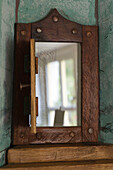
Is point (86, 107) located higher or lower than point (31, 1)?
lower

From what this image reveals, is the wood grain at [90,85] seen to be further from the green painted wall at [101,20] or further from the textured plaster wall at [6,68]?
the textured plaster wall at [6,68]

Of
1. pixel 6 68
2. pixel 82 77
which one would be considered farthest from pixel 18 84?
pixel 82 77

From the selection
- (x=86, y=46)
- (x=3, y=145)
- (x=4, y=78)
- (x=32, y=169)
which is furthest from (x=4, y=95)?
(x=86, y=46)

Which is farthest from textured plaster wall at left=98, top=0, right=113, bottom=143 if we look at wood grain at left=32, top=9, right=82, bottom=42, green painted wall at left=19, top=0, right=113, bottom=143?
wood grain at left=32, top=9, right=82, bottom=42

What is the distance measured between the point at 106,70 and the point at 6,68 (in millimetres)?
450

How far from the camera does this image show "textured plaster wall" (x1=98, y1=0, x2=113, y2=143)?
104cm

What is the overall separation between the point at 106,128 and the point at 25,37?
1.81ft

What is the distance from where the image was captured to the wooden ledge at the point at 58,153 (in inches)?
37.1

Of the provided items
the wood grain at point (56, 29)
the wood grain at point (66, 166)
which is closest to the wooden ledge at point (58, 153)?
the wood grain at point (66, 166)

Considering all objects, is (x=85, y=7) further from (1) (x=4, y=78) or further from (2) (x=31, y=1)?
(1) (x=4, y=78)

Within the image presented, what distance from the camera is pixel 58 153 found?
96 centimetres

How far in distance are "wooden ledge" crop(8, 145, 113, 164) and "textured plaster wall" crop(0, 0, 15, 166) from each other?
0.21ft

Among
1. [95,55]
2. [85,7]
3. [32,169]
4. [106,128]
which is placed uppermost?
[85,7]

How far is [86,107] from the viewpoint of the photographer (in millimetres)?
1053
